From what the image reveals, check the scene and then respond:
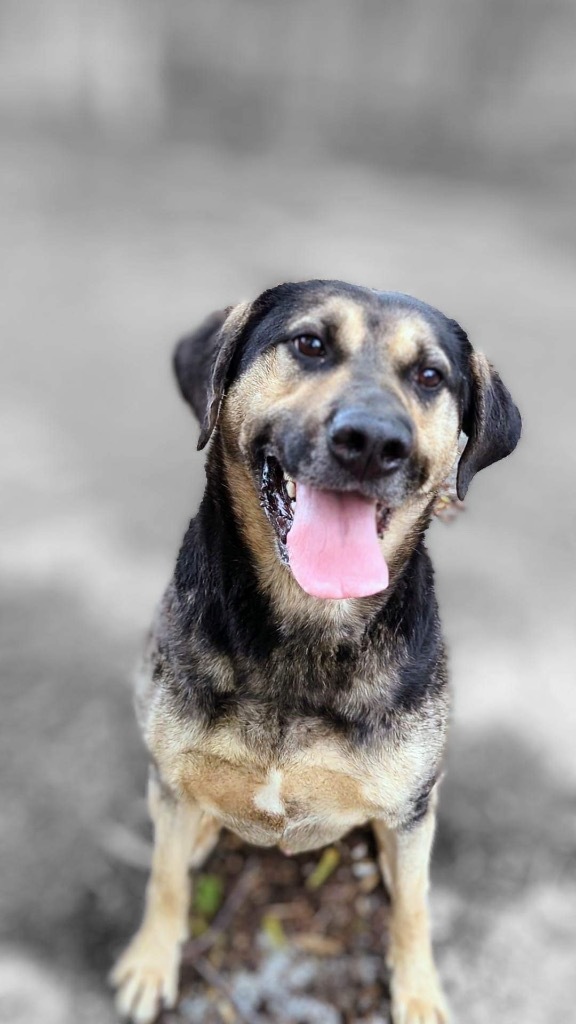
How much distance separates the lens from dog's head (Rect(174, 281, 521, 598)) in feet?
7.85

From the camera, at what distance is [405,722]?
281 centimetres

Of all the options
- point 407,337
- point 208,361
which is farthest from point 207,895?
point 407,337

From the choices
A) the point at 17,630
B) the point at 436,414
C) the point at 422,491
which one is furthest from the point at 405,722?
the point at 17,630

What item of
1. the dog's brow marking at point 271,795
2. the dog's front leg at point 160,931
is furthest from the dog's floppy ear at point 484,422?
the dog's front leg at point 160,931

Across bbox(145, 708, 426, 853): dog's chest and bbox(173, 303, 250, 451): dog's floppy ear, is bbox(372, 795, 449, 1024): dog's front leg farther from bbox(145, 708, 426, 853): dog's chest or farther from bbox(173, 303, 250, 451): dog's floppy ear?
bbox(173, 303, 250, 451): dog's floppy ear

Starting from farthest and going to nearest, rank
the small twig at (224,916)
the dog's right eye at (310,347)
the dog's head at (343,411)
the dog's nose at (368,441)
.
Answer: the small twig at (224,916) < the dog's right eye at (310,347) < the dog's head at (343,411) < the dog's nose at (368,441)

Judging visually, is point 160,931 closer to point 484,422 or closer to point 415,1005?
point 415,1005

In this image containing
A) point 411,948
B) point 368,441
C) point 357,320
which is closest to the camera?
point 368,441

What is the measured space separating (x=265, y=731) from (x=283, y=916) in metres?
1.24

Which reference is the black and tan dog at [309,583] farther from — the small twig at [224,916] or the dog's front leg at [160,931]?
the small twig at [224,916]

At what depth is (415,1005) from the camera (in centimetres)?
335

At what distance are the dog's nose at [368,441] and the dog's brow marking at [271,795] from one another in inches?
39.5

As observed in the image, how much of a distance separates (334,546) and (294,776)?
2.50 ft

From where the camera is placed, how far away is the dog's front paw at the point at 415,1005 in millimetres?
3338
